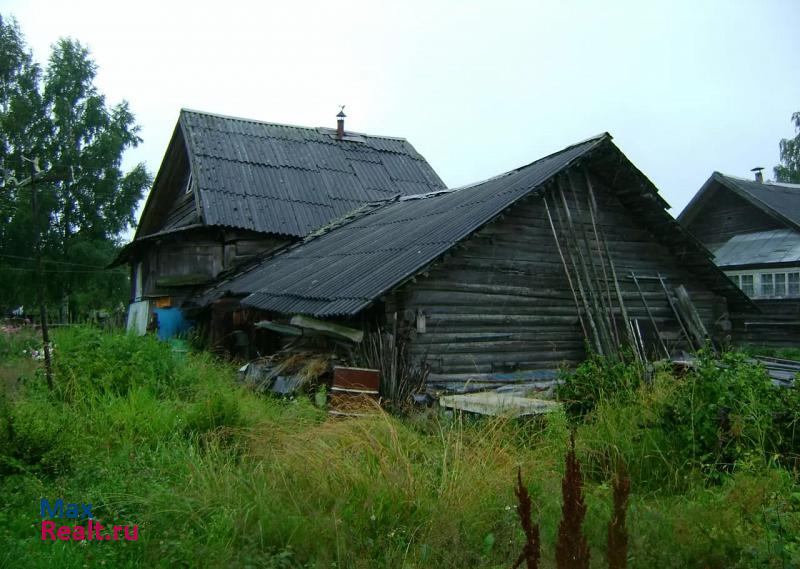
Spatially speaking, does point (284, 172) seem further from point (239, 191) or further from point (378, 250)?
point (378, 250)

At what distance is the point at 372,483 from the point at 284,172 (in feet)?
51.5

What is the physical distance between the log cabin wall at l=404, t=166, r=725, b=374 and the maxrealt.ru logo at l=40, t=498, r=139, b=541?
218 inches

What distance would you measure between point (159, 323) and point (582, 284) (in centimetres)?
1047

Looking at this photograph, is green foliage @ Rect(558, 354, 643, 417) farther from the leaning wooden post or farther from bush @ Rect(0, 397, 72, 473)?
bush @ Rect(0, 397, 72, 473)

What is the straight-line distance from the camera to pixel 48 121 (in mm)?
27328

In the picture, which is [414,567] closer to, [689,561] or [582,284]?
[689,561]

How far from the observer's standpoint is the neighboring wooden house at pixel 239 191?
16.7 meters

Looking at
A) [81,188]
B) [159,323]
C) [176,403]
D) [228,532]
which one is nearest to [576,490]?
[228,532]

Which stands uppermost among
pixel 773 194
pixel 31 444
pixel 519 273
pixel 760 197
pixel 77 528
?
pixel 773 194

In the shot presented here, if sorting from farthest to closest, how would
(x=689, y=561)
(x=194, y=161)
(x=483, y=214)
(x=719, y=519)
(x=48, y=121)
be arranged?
(x=48, y=121), (x=194, y=161), (x=483, y=214), (x=719, y=519), (x=689, y=561)

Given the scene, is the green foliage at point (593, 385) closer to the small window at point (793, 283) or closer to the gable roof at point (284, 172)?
the gable roof at point (284, 172)

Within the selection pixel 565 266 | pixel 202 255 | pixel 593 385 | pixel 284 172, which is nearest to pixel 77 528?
pixel 593 385

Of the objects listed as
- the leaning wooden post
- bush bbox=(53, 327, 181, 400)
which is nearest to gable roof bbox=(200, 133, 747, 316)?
the leaning wooden post

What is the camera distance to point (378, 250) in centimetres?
1155
